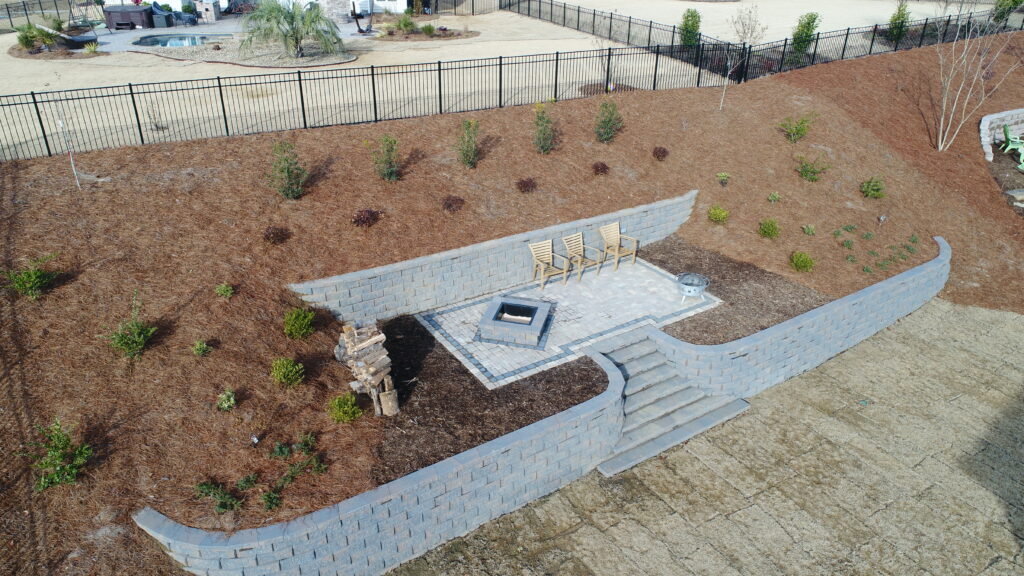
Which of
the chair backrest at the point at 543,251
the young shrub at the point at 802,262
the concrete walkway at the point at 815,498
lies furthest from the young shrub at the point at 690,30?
the concrete walkway at the point at 815,498

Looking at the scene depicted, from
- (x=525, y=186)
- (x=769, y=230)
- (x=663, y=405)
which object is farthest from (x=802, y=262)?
(x=525, y=186)

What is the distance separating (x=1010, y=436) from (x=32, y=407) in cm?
1851

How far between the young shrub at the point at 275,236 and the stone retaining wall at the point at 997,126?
1045 inches

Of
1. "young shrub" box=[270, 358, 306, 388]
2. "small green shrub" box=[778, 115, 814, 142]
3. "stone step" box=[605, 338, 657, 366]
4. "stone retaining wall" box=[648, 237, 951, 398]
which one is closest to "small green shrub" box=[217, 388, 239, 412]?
"young shrub" box=[270, 358, 306, 388]

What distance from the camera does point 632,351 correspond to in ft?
44.6

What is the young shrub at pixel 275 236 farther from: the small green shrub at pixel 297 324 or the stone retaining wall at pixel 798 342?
the stone retaining wall at pixel 798 342

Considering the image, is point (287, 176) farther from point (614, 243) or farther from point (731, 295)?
point (731, 295)

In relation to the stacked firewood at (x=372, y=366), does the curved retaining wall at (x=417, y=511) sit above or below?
below

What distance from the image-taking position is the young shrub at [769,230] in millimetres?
18125

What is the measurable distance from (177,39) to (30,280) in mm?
28718

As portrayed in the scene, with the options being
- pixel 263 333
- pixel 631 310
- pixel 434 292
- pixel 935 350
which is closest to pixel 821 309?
pixel 935 350

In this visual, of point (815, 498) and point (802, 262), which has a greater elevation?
point (802, 262)

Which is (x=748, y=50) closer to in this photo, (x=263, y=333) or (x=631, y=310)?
(x=631, y=310)

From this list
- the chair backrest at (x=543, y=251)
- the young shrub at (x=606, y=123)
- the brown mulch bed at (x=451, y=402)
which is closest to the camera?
the brown mulch bed at (x=451, y=402)
